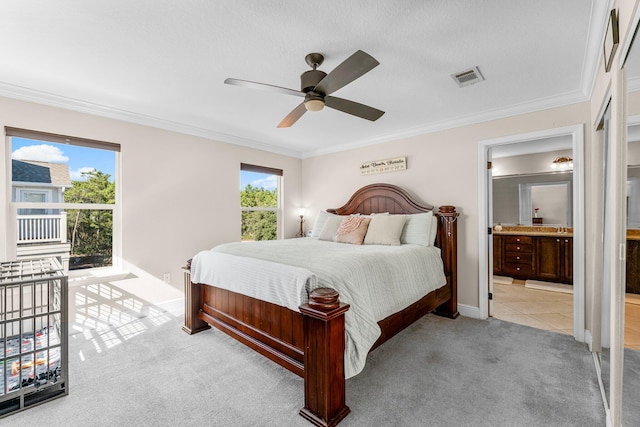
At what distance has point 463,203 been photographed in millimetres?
3461

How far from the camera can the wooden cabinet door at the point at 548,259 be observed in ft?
15.4

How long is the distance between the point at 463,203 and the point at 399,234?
911mm

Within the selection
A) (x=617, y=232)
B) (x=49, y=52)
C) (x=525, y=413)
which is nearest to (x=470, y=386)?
(x=525, y=413)

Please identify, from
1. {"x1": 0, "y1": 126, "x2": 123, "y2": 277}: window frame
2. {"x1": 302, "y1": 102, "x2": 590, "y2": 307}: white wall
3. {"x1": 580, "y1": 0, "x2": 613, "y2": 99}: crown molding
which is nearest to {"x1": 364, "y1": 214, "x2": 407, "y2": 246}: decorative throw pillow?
{"x1": 302, "y1": 102, "x2": 590, "y2": 307}: white wall

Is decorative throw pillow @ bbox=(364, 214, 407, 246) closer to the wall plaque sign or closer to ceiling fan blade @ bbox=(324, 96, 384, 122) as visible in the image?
the wall plaque sign

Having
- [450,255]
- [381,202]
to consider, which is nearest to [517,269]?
[450,255]

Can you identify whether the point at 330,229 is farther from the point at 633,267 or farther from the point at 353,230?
the point at 633,267

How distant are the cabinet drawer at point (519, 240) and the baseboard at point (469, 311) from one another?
97.3 inches

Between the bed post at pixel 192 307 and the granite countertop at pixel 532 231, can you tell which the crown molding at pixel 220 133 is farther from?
the granite countertop at pixel 532 231

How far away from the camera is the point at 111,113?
3.20 meters

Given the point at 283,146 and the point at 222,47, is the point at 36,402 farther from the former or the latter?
the point at 283,146

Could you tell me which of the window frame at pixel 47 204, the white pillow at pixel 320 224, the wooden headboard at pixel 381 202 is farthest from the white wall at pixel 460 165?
the window frame at pixel 47 204

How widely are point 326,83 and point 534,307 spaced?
381cm

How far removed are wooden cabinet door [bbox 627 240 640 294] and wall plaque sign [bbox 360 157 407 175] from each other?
277 cm
